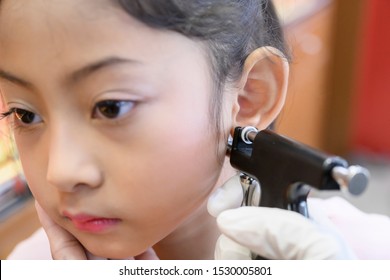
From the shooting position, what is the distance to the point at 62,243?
868 mm

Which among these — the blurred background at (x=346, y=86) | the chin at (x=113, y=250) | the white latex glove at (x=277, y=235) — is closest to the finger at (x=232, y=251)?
the white latex glove at (x=277, y=235)

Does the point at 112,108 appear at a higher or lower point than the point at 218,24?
lower

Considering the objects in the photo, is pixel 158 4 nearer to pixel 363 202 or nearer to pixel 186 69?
pixel 186 69

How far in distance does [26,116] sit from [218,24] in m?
0.26

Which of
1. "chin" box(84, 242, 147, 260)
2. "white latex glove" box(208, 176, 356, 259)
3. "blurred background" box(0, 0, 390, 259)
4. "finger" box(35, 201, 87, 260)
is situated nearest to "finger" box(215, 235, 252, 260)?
"white latex glove" box(208, 176, 356, 259)

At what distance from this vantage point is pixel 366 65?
7.52 feet

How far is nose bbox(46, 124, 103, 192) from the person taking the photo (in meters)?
0.69

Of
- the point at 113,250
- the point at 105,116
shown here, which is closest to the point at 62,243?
the point at 113,250

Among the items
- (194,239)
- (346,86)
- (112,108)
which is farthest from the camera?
(346,86)

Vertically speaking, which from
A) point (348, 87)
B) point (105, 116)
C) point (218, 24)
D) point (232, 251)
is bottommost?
point (232, 251)

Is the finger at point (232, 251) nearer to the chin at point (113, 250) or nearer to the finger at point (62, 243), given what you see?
the chin at point (113, 250)

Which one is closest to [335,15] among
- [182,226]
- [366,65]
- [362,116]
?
[366,65]

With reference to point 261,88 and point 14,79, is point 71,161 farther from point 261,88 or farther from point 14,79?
point 261,88

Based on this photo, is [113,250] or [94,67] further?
[113,250]
